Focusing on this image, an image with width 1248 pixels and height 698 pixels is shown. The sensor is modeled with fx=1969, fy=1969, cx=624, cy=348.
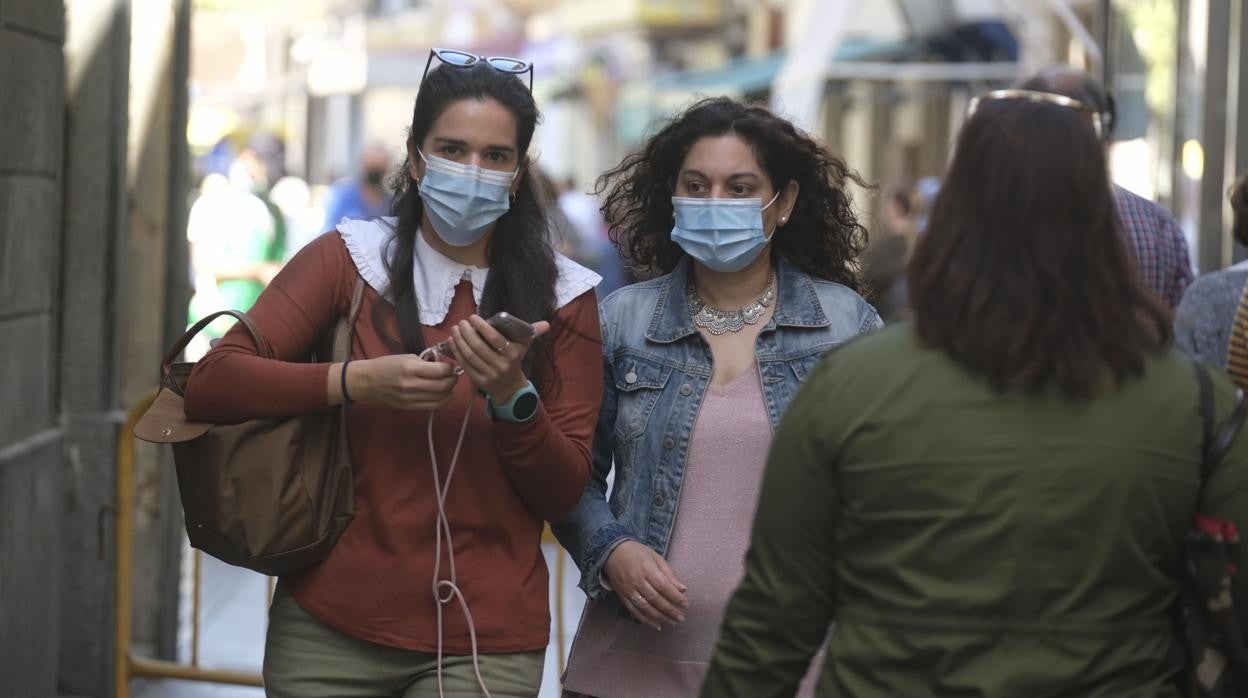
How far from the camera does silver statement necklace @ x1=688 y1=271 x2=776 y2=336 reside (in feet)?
13.2

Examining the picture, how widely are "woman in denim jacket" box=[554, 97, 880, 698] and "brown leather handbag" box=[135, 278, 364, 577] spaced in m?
0.57

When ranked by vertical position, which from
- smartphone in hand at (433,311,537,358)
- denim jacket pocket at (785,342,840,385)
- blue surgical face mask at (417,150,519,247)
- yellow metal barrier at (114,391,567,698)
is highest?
blue surgical face mask at (417,150,519,247)

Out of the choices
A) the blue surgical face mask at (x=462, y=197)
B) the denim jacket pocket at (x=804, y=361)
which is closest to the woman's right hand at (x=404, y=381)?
the blue surgical face mask at (x=462, y=197)

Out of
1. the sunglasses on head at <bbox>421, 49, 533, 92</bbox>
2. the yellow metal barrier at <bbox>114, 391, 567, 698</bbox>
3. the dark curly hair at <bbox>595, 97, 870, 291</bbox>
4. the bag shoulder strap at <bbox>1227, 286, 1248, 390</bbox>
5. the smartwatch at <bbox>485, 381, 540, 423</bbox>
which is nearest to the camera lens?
the smartwatch at <bbox>485, 381, 540, 423</bbox>

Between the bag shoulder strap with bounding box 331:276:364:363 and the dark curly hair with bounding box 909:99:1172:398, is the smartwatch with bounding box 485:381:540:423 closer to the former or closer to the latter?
the bag shoulder strap with bounding box 331:276:364:363

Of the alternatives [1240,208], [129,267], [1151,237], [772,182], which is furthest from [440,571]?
[129,267]

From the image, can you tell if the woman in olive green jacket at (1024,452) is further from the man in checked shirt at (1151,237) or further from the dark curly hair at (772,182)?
the man in checked shirt at (1151,237)

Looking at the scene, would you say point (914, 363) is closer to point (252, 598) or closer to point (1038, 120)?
point (1038, 120)

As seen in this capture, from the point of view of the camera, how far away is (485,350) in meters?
3.40

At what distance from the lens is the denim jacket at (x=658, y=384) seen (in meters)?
3.88

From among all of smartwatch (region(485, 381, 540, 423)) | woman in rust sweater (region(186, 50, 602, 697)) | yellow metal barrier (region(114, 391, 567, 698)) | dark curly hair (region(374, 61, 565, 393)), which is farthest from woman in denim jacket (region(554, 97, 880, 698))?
yellow metal barrier (region(114, 391, 567, 698))

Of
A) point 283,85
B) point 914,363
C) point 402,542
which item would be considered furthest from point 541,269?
point 283,85

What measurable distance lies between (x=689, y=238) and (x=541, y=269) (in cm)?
37

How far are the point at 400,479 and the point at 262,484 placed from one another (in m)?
0.25
